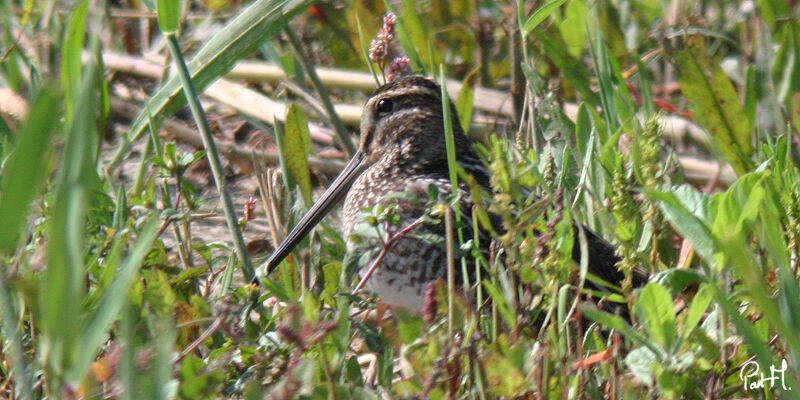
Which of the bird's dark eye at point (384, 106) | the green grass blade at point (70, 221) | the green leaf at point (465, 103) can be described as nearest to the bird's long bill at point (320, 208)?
the bird's dark eye at point (384, 106)

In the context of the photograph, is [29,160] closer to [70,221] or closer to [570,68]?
[70,221]

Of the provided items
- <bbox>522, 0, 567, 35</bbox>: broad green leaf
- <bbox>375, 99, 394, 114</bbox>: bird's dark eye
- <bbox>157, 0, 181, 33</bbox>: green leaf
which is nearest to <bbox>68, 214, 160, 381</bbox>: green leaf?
<bbox>157, 0, 181, 33</bbox>: green leaf

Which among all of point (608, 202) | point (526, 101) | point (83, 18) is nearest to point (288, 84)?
point (526, 101)

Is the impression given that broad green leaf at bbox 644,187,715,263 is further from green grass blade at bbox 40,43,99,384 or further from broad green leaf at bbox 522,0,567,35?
green grass blade at bbox 40,43,99,384

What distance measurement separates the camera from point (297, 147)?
2.65m

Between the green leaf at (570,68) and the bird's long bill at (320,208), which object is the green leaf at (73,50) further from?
the green leaf at (570,68)

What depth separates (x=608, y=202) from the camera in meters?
2.22

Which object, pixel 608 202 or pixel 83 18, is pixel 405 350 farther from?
pixel 83 18

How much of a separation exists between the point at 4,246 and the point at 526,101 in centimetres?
187

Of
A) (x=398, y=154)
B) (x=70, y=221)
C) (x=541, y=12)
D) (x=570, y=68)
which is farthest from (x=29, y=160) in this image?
(x=570, y=68)

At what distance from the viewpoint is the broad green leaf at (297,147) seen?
2654 mm

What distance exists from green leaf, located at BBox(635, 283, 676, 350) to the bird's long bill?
965 millimetres

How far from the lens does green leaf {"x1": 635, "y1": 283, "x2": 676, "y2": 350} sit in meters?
1.59

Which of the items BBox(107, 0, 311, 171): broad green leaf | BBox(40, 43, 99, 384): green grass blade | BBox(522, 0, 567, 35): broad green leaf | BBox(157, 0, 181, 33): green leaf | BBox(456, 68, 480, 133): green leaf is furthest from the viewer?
BBox(456, 68, 480, 133): green leaf
